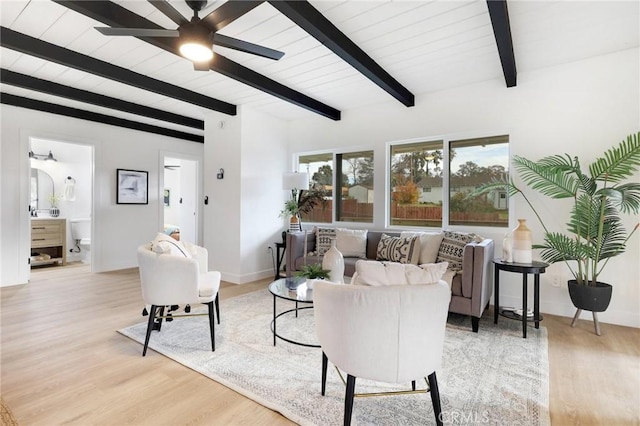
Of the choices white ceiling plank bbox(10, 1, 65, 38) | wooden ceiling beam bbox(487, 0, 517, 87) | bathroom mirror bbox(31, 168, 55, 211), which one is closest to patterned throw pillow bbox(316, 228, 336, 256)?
wooden ceiling beam bbox(487, 0, 517, 87)

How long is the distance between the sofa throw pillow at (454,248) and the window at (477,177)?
55 cm

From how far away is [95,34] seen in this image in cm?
271

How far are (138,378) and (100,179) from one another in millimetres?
4360

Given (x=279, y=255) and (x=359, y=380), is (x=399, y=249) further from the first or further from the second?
(x=279, y=255)

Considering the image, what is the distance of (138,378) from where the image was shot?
6.81 feet

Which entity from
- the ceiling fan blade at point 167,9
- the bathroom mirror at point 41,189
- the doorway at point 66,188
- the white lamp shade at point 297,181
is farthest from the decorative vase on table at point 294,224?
the bathroom mirror at point 41,189

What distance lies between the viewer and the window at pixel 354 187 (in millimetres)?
4730

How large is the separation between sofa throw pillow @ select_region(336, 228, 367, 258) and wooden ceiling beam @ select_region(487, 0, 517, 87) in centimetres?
→ 235

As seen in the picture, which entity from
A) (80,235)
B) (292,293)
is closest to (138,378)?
(292,293)

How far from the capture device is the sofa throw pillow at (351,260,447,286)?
1.53 meters

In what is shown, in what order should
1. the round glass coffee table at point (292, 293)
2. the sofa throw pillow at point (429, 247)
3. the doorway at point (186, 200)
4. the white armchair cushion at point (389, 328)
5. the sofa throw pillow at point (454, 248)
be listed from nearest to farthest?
the white armchair cushion at point (389, 328), the round glass coffee table at point (292, 293), the sofa throw pillow at point (454, 248), the sofa throw pillow at point (429, 247), the doorway at point (186, 200)

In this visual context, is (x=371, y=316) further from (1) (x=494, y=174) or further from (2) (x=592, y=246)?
(1) (x=494, y=174)

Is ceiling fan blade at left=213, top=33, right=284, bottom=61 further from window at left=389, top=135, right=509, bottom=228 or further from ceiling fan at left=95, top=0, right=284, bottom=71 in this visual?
window at left=389, top=135, right=509, bottom=228

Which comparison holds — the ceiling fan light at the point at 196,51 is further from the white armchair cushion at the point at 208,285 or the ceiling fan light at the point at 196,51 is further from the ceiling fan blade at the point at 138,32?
the white armchair cushion at the point at 208,285
